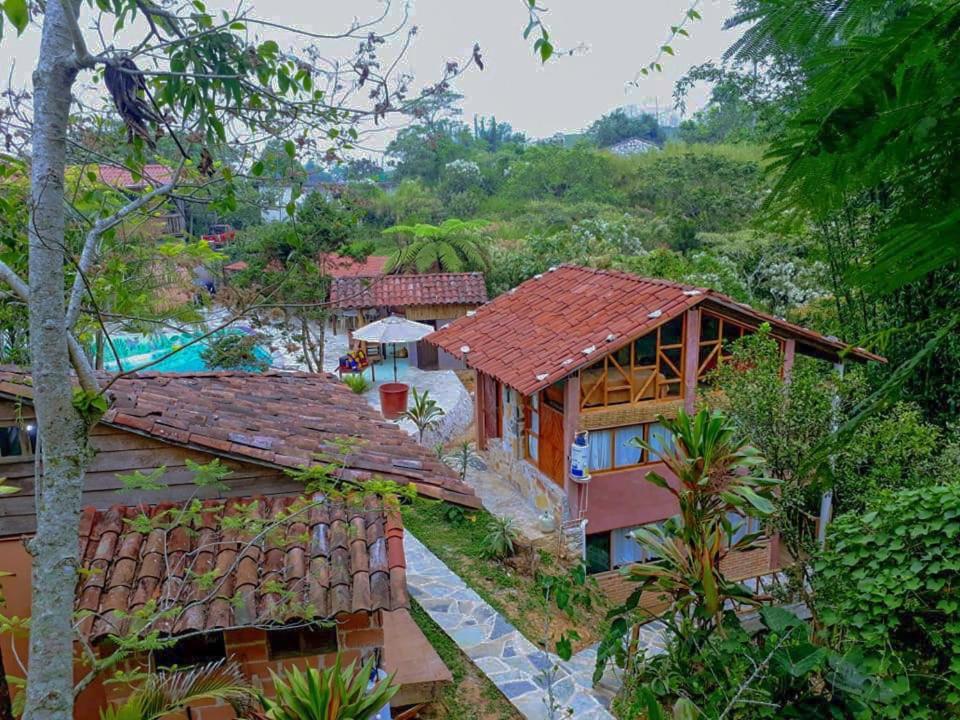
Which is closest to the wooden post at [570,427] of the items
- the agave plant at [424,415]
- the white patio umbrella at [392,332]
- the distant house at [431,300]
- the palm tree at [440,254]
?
the agave plant at [424,415]

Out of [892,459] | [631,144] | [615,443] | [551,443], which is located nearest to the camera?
[892,459]

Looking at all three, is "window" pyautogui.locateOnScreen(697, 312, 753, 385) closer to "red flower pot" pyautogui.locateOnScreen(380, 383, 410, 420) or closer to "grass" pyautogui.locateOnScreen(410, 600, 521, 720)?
"grass" pyautogui.locateOnScreen(410, 600, 521, 720)

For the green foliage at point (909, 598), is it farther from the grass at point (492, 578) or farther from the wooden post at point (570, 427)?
the wooden post at point (570, 427)

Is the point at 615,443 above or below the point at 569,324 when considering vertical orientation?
below

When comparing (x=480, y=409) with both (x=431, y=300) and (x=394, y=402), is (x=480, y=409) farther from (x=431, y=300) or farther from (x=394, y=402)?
(x=431, y=300)

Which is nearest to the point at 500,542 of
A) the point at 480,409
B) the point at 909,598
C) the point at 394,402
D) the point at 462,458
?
the point at 462,458

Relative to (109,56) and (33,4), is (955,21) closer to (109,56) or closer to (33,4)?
(109,56)

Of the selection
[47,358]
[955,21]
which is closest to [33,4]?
[47,358]
